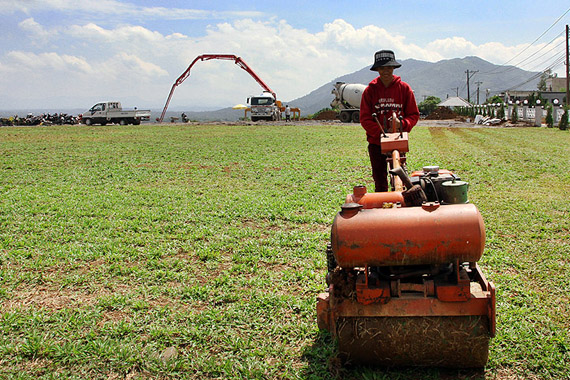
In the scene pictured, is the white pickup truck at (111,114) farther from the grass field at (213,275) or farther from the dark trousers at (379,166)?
the dark trousers at (379,166)

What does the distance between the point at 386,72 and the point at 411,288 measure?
2847 mm

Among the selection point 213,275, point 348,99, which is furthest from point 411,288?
point 348,99

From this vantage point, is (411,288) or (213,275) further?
(213,275)

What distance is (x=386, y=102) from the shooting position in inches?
212

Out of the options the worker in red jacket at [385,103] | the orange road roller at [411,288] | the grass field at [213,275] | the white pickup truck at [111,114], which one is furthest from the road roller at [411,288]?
the white pickup truck at [111,114]

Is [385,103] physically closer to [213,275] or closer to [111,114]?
[213,275]

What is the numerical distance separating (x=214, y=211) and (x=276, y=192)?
181 centimetres

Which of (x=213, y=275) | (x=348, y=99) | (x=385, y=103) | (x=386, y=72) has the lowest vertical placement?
(x=213, y=275)

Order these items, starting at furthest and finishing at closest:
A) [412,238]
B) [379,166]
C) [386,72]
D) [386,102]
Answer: [379,166] → [386,102] → [386,72] → [412,238]

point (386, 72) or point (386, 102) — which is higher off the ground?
point (386, 72)

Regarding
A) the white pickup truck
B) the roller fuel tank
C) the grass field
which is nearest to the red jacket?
the grass field

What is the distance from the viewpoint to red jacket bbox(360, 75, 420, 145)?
17.6 feet

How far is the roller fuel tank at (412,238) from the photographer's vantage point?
2.82 metres

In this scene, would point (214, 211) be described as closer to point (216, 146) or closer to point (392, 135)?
point (392, 135)
